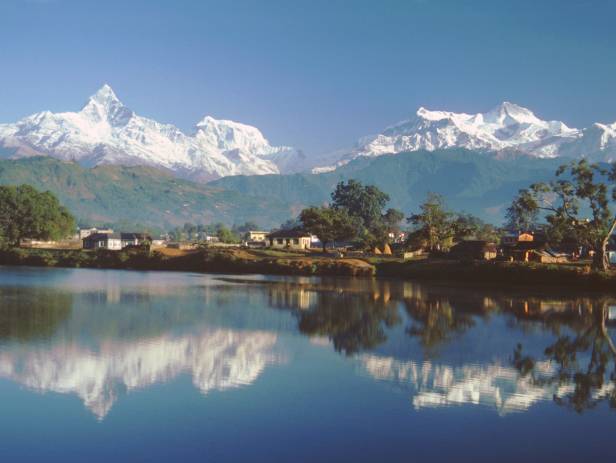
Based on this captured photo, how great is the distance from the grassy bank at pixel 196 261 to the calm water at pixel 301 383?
1584 inches

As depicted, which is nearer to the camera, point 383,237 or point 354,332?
point 354,332

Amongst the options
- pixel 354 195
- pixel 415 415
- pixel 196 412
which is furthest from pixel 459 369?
pixel 354 195

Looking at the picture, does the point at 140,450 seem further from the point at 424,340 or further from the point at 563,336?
the point at 563,336

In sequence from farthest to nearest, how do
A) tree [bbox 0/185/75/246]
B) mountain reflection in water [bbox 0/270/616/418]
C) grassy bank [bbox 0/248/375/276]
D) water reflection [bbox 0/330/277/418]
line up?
tree [bbox 0/185/75/246] → grassy bank [bbox 0/248/375/276] → mountain reflection in water [bbox 0/270/616/418] → water reflection [bbox 0/330/277/418]

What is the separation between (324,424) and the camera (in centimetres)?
2400

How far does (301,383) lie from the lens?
29781 mm

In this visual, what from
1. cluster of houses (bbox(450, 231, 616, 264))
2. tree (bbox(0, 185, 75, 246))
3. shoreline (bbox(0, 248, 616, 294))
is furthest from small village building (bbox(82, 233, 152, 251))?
cluster of houses (bbox(450, 231, 616, 264))

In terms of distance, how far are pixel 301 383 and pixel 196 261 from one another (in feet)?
251

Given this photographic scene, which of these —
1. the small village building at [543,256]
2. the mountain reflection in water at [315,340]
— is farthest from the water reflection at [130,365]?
the small village building at [543,256]

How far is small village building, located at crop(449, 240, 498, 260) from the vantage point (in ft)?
323

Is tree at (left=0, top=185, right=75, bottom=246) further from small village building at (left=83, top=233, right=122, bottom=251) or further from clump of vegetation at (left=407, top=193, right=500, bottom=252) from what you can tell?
clump of vegetation at (left=407, top=193, right=500, bottom=252)

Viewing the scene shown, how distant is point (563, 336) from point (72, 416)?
2865 centimetres

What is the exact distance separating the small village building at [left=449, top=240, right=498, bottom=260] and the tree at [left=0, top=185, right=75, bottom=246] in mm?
69820

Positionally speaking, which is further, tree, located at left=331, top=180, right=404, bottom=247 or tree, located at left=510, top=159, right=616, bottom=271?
tree, located at left=331, top=180, right=404, bottom=247
